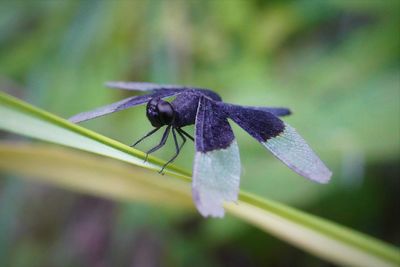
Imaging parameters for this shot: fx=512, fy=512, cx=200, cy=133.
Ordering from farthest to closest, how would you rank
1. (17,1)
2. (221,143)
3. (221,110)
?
(17,1), (221,110), (221,143)

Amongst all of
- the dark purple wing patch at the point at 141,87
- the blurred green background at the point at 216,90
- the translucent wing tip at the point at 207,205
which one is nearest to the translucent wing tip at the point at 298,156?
the translucent wing tip at the point at 207,205

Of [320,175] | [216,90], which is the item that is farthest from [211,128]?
[216,90]

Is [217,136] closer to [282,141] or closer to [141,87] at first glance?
[282,141]

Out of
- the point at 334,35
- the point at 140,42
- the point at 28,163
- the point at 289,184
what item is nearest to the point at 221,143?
the point at 28,163

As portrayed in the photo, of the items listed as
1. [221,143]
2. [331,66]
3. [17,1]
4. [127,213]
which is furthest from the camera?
[17,1]

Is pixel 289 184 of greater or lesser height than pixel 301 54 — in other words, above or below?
below

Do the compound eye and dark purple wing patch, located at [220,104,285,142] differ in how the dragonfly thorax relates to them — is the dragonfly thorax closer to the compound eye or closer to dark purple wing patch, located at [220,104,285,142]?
the compound eye

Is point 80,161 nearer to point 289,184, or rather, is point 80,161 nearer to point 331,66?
point 289,184

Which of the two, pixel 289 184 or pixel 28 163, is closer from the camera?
pixel 28 163
